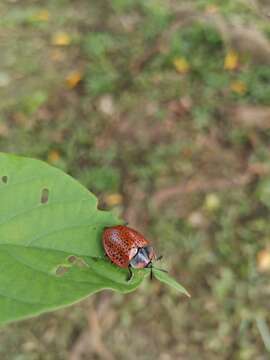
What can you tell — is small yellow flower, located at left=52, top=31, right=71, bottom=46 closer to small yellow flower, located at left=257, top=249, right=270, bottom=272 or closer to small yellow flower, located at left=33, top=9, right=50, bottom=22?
small yellow flower, located at left=33, top=9, right=50, bottom=22

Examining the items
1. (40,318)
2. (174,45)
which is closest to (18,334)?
(40,318)

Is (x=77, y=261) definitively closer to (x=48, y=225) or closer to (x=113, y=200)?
(x=48, y=225)

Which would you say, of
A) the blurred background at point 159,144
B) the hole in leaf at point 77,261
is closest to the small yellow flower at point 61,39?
the blurred background at point 159,144

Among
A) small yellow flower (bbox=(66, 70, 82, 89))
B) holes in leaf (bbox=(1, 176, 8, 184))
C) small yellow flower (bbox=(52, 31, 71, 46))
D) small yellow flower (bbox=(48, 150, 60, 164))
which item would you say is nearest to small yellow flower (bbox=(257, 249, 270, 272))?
small yellow flower (bbox=(48, 150, 60, 164))

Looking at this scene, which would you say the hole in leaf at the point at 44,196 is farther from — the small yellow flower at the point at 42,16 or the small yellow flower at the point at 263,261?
the small yellow flower at the point at 42,16

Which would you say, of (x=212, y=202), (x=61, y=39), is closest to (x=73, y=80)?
(x=61, y=39)
